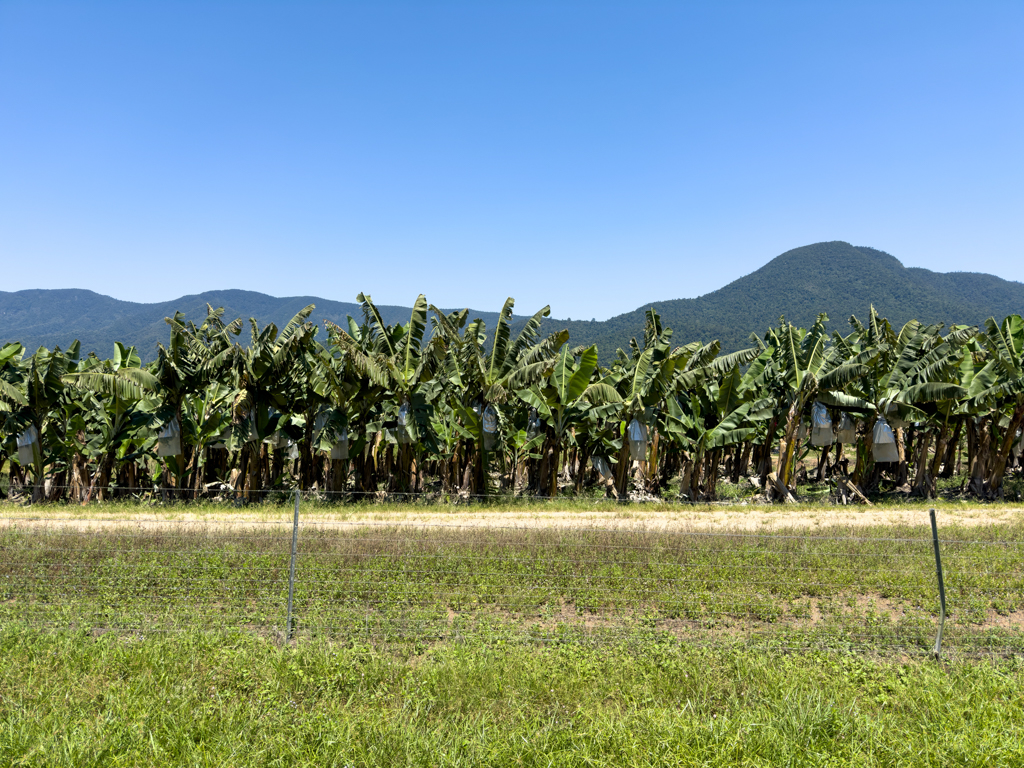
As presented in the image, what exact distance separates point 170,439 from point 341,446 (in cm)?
470

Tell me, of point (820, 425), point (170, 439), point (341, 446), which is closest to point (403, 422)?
point (341, 446)

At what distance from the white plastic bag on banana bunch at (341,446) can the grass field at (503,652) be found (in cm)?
676

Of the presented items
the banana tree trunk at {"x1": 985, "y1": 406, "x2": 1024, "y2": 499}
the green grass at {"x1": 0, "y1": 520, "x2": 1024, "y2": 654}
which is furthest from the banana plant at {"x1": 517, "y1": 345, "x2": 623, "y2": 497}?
the banana tree trunk at {"x1": 985, "y1": 406, "x2": 1024, "y2": 499}

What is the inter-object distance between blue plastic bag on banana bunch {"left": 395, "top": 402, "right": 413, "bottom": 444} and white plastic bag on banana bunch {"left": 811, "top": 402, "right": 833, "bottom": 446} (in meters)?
12.1

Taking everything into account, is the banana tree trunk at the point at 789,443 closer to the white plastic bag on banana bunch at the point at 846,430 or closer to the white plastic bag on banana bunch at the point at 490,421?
the white plastic bag on banana bunch at the point at 846,430

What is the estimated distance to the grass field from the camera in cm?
484

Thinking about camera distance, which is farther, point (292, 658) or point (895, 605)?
point (895, 605)

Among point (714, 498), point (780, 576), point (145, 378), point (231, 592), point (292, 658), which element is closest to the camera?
point (292, 658)

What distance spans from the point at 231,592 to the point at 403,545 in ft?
8.93

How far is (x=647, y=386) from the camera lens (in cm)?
1784

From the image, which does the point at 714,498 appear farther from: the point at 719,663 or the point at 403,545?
the point at 719,663

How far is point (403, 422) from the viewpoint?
17.5 meters

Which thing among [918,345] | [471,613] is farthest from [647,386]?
[471,613]

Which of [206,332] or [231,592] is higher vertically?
[206,332]
